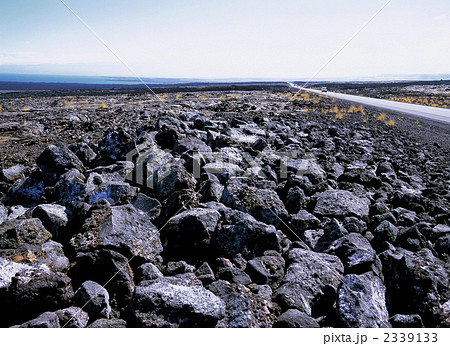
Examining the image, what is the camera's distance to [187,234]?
11.4ft

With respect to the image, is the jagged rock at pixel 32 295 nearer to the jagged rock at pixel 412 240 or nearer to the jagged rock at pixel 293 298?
the jagged rock at pixel 293 298

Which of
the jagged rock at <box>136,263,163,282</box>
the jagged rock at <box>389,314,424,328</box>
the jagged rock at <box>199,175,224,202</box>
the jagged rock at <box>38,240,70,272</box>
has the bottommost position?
the jagged rock at <box>389,314,424,328</box>

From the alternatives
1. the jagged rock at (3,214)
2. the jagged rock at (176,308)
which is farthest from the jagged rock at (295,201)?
the jagged rock at (3,214)

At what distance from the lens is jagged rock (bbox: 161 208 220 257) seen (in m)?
3.45

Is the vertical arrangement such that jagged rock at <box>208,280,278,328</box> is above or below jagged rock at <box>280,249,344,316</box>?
above

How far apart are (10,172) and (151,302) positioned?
542cm

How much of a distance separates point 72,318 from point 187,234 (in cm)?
146

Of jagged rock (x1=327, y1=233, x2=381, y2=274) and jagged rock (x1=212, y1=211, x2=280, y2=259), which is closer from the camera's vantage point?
jagged rock (x1=327, y1=233, x2=381, y2=274)

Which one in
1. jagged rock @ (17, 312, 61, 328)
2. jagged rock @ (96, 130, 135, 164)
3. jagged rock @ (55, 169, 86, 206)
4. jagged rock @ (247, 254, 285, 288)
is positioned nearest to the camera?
jagged rock @ (17, 312, 61, 328)

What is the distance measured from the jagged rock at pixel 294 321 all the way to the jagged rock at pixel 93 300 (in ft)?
4.65

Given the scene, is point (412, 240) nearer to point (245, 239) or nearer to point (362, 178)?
point (245, 239)

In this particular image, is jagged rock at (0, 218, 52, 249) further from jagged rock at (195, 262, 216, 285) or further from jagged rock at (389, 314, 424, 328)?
jagged rock at (389, 314, 424, 328)

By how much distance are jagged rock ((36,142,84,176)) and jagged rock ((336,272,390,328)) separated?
5.04 m

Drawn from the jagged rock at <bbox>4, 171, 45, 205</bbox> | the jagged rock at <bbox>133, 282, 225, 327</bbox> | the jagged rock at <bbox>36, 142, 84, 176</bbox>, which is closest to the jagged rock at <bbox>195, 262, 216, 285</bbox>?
the jagged rock at <bbox>133, 282, 225, 327</bbox>
